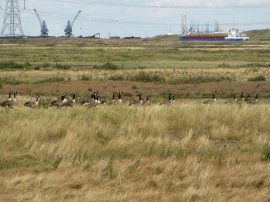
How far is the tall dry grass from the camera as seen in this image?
33.7ft

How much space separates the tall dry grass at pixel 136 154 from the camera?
10273 millimetres

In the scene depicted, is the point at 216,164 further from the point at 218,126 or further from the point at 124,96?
the point at 124,96

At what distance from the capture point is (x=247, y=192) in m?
10.1

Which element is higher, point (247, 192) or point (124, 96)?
point (247, 192)

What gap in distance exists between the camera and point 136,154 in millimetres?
14062

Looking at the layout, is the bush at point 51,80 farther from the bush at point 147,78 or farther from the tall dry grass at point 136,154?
the tall dry grass at point 136,154

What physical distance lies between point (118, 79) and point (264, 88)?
12569 mm

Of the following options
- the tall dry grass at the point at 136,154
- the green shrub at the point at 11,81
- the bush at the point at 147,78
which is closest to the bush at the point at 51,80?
the green shrub at the point at 11,81

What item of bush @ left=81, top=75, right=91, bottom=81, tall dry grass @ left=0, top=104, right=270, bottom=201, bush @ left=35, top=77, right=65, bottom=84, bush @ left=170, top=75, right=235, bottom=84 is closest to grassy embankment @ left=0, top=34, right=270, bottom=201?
tall dry grass @ left=0, top=104, right=270, bottom=201

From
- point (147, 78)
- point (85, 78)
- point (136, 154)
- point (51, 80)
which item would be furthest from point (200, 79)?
point (136, 154)

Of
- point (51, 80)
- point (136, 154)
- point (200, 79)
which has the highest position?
point (136, 154)

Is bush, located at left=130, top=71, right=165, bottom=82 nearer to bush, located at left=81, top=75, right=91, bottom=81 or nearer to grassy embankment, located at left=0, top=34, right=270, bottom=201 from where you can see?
bush, located at left=81, top=75, right=91, bottom=81

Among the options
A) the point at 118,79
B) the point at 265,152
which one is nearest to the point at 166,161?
the point at 265,152

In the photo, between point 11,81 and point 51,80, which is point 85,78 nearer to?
point 51,80
